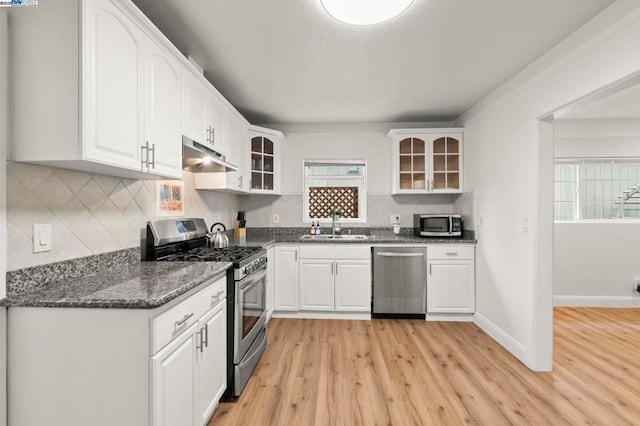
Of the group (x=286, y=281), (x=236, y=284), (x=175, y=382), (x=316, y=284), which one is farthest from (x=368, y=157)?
(x=175, y=382)

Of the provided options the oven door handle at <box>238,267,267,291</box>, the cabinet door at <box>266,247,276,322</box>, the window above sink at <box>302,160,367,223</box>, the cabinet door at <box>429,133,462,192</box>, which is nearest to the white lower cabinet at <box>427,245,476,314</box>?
the cabinet door at <box>429,133,462,192</box>

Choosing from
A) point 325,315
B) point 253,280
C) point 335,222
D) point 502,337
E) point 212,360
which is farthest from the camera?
point 335,222

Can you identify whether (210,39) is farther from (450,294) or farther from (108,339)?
(450,294)

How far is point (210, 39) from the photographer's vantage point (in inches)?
83.0

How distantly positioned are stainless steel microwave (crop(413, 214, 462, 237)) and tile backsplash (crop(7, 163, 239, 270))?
2.97m

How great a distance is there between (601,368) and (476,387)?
1.17 meters

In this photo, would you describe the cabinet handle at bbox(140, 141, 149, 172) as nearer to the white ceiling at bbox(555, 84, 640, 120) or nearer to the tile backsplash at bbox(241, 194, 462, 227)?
the tile backsplash at bbox(241, 194, 462, 227)

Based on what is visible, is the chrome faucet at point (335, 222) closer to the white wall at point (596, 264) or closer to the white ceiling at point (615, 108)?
the white ceiling at point (615, 108)

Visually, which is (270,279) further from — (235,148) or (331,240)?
(235,148)

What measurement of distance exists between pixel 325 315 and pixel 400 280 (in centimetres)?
98

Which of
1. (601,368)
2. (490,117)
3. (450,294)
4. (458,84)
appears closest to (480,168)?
(490,117)

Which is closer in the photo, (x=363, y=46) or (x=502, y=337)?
(x=363, y=46)

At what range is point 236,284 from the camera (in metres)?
2.03

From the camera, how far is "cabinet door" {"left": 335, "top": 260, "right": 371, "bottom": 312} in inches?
140
